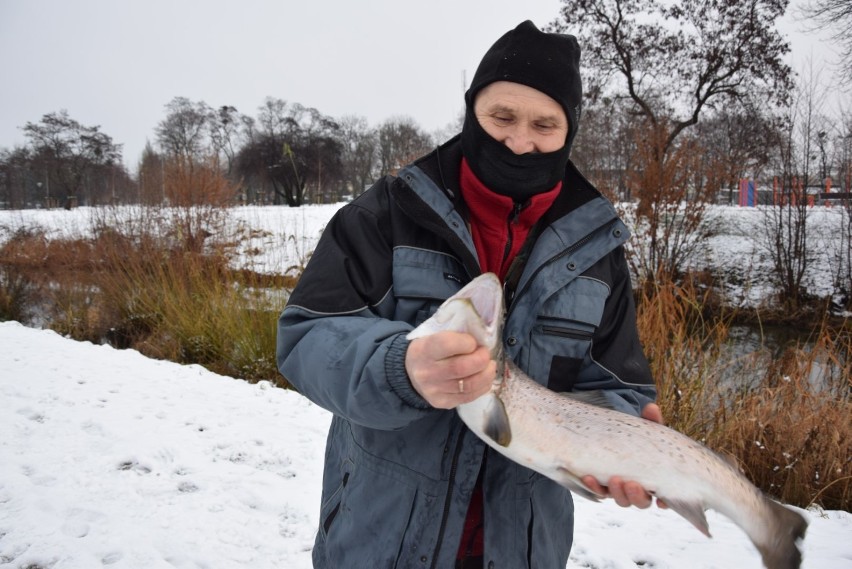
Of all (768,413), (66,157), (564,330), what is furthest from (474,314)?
(66,157)

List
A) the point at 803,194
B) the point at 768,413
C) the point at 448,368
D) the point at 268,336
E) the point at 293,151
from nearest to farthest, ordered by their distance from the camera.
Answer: the point at 448,368 < the point at 768,413 < the point at 268,336 < the point at 803,194 < the point at 293,151

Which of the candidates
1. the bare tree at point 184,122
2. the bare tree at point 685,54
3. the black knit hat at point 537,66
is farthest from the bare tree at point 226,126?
the black knit hat at point 537,66

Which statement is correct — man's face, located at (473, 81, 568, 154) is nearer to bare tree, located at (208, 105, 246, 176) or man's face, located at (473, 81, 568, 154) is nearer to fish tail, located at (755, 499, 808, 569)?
fish tail, located at (755, 499, 808, 569)

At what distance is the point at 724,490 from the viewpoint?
4.55 ft

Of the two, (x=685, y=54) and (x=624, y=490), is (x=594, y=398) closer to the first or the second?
(x=624, y=490)

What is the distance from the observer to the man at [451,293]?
1.21 metres

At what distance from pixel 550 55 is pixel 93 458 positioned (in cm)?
392

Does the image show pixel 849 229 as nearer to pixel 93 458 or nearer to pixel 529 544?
pixel 529 544

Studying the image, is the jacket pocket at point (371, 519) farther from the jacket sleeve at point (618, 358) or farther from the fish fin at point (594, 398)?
the jacket sleeve at point (618, 358)

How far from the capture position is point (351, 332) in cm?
116

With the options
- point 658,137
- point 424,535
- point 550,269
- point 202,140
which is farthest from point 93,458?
point 202,140

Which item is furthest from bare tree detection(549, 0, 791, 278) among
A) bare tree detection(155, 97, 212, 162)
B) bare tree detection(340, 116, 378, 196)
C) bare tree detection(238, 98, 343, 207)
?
bare tree detection(155, 97, 212, 162)

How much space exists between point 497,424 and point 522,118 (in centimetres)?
92

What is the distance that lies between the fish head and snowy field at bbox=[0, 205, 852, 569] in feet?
7.95
